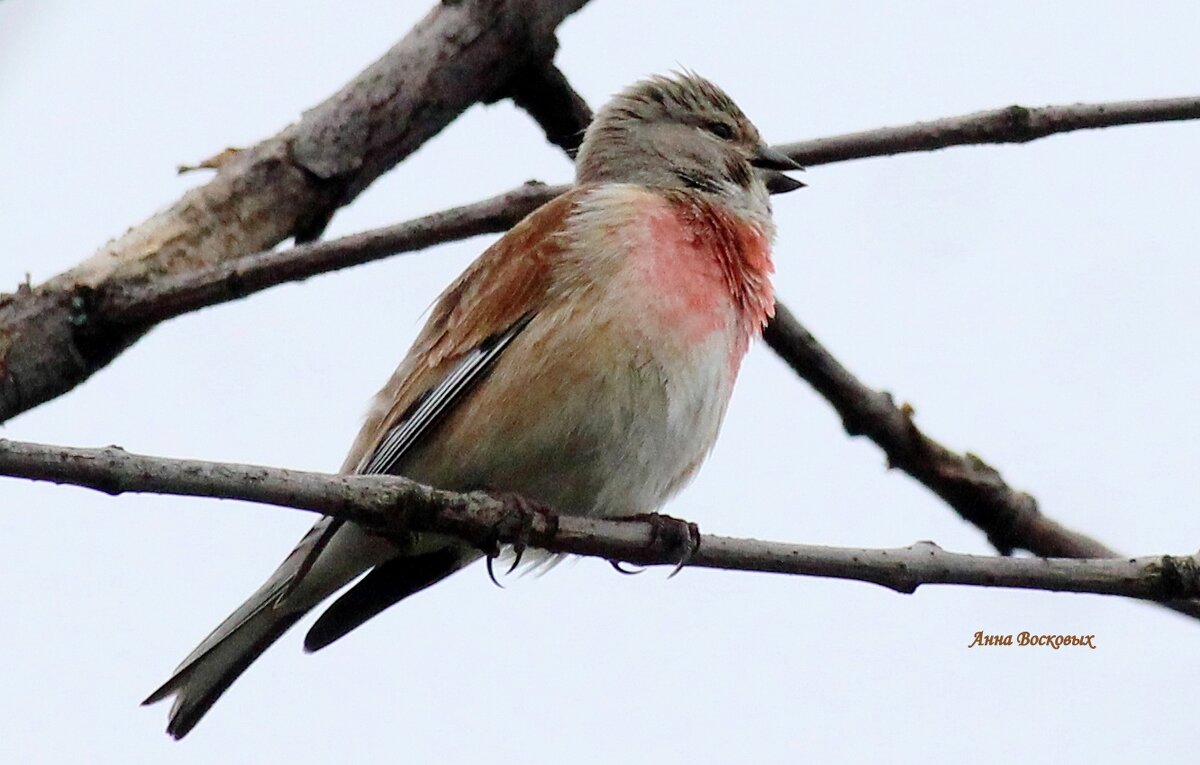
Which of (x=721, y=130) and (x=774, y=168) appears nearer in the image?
(x=774, y=168)

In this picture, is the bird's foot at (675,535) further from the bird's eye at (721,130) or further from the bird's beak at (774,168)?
the bird's eye at (721,130)

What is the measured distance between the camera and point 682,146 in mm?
6668

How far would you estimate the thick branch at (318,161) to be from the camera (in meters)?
5.28

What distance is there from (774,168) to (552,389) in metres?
1.97

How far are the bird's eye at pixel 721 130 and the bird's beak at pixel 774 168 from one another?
0.70ft

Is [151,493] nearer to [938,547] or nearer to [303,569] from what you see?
[303,569]

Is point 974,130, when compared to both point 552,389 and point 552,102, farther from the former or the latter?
point 552,102

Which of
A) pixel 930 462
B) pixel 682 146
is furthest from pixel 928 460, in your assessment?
pixel 682 146

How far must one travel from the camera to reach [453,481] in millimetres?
5211

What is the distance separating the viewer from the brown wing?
213 inches

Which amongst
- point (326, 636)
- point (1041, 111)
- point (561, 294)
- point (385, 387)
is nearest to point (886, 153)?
point (1041, 111)

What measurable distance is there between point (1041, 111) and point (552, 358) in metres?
1.83

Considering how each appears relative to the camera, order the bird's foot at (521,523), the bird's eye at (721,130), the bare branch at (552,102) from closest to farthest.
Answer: the bird's foot at (521,523) < the bare branch at (552,102) < the bird's eye at (721,130)

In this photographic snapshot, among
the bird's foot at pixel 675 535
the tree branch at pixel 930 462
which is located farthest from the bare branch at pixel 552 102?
the bird's foot at pixel 675 535
